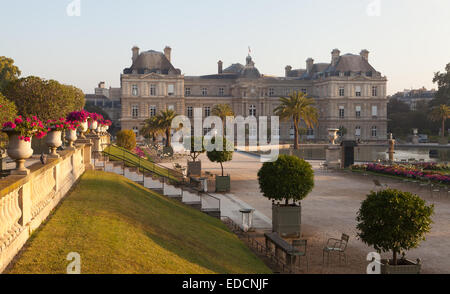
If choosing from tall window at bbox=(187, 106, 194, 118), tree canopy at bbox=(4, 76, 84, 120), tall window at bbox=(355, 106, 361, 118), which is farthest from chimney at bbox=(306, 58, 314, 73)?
tree canopy at bbox=(4, 76, 84, 120)

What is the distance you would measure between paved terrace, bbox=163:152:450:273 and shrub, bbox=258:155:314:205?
68.6 inches

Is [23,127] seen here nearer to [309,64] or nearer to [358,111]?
[358,111]

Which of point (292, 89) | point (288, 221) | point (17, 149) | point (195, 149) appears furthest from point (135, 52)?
point (17, 149)

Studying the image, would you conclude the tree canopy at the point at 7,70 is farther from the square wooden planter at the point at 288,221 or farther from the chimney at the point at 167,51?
the square wooden planter at the point at 288,221

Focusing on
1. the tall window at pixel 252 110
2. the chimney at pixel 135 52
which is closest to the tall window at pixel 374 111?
the tall window at pixel 252 110

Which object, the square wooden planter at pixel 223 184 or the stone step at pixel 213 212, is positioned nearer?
the stone step at pixel 213 212

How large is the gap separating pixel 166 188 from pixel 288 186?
23.4ft

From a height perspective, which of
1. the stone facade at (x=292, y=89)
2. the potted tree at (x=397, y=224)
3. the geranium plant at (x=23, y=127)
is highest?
the stone facade at (x=292, y=89)

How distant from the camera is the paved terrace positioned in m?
14.4

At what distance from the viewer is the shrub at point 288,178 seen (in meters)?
17.8

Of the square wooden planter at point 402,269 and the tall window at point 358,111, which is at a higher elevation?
the tall window at point 358,111

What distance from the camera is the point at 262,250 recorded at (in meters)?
15.5

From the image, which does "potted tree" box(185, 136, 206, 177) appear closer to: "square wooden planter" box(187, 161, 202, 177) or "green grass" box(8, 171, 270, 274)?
"square wooden planter" box(187, 161, 202, 177)
